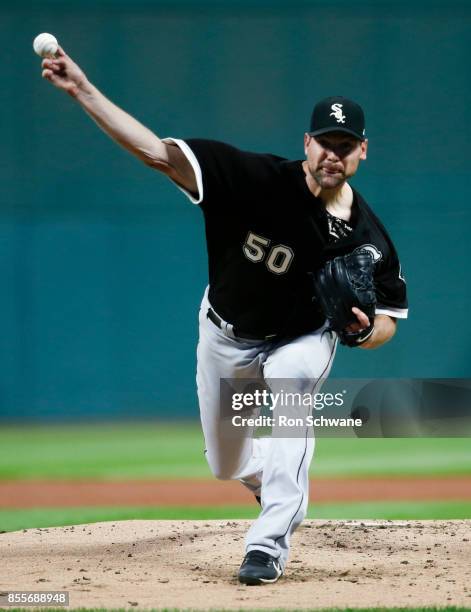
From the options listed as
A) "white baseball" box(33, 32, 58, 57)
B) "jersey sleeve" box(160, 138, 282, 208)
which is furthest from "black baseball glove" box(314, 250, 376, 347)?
"white baseball" box(33, 32, 58, 57)

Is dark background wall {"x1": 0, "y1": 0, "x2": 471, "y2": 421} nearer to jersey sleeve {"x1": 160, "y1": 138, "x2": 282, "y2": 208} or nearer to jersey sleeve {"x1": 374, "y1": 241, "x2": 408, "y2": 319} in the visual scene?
jersey sleeve {"x1": 374, "y1": 241, "x2": 408, "y2": 319}

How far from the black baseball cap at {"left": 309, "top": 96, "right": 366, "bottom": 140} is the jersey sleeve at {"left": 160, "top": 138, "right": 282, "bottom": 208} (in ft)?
0.72

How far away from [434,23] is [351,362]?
267 centimetres

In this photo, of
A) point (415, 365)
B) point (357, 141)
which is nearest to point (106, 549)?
point (357, 141)

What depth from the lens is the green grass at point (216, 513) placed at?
5023 millimetres

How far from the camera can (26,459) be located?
6707 mm

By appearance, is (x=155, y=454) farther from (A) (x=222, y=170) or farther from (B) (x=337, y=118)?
(B) (x=337, y=118)

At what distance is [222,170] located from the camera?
3.35 meters

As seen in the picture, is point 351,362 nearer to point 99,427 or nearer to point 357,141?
point 99,427

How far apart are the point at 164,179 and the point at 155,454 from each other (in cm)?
219

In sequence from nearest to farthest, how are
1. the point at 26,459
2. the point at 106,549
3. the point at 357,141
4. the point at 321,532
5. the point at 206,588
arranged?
the point at 206,588, the point at 357,141, the point at 106,549, the point at 321,532, the point at 26,459

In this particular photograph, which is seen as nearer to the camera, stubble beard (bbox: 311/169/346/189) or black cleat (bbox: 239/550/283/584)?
black cleat (bbox: 239/550/283/584)

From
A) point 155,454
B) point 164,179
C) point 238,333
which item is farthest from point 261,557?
point 164,179

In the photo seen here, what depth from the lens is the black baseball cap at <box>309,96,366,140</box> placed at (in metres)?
3.35
